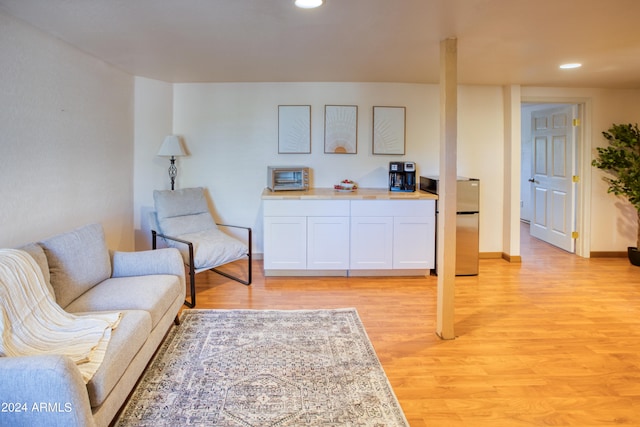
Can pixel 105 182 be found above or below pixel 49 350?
above

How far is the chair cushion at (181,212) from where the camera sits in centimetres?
407

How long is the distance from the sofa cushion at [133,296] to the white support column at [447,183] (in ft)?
6.12

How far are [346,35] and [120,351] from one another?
2.48 metres

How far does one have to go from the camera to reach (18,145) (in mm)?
2736

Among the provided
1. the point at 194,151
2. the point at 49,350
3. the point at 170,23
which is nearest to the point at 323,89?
the point at 194,151

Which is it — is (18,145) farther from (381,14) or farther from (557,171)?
(557,171)

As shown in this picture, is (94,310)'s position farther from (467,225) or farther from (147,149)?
(467,225)

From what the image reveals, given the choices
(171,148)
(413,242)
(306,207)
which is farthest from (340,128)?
(171,148)

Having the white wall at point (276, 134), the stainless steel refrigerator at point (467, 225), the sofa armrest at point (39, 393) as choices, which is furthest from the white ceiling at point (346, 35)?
the sofa armrest at point (39, 393)

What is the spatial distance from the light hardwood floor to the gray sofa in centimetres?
80

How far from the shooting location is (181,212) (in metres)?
4.25

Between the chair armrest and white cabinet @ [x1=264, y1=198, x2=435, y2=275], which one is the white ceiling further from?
the chair armrest

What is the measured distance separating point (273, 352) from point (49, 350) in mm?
1260

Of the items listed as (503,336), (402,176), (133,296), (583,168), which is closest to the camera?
(133,296)
